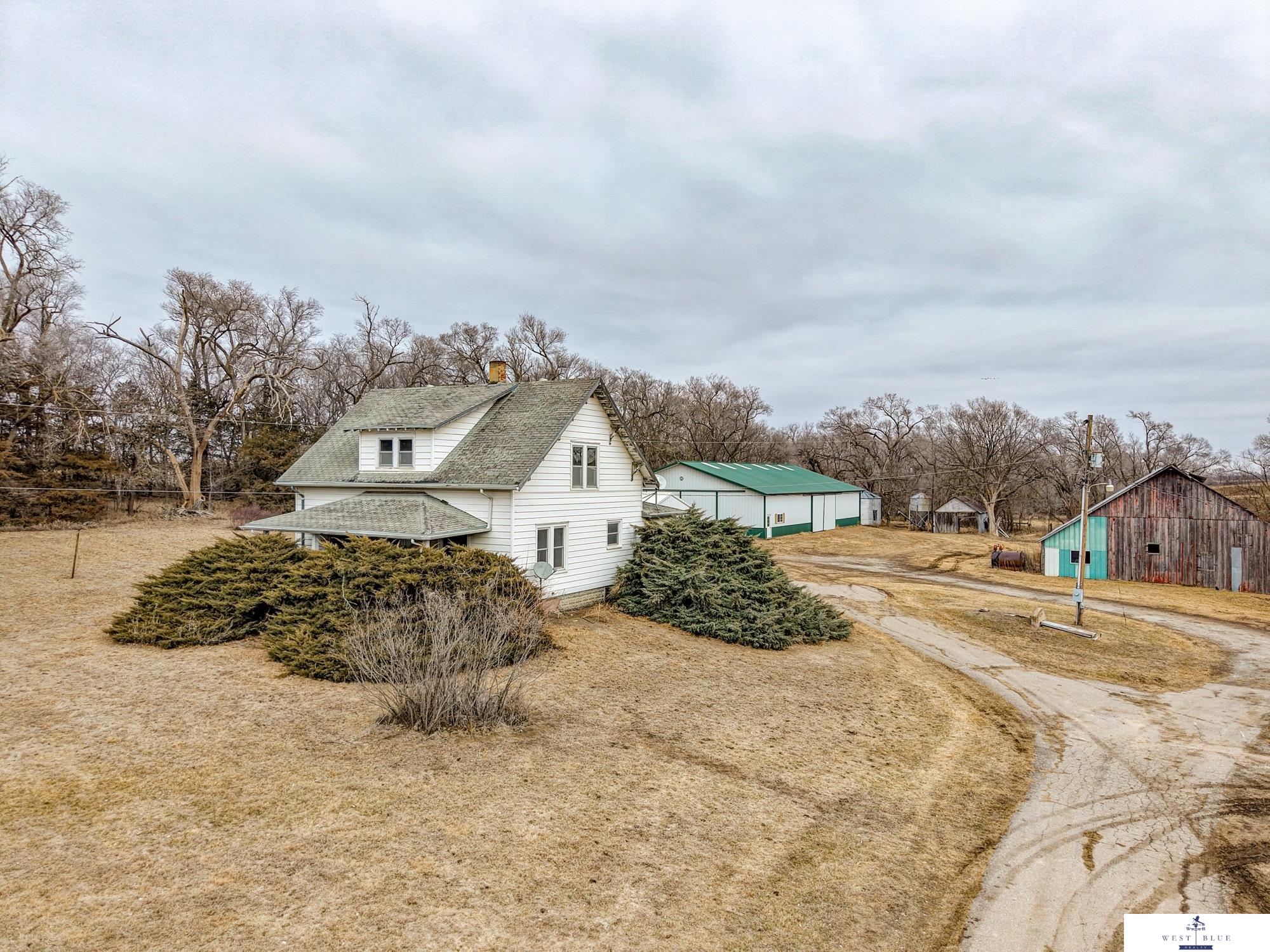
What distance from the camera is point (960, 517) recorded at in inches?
2370

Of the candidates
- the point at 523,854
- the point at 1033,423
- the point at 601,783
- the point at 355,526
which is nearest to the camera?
the point at 523,854

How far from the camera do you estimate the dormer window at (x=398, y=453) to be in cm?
2005

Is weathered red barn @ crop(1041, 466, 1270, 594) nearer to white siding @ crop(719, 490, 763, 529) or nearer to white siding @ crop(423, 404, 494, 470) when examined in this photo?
white siding @ crop(719, 490, 763, 529)

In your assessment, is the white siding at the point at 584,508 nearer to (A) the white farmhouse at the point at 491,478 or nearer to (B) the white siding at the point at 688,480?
(A) the white farmhouse at the point at 491,478

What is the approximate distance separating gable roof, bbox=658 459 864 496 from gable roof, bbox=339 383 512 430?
956 inches

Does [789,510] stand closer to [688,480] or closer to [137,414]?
[688,480]

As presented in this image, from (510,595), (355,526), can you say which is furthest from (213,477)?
(510,595)

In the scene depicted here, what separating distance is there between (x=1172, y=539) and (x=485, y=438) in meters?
29.7

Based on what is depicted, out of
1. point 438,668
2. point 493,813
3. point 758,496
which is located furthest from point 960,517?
point 493,813

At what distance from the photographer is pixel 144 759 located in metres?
8.35

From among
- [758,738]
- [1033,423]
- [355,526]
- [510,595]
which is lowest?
[758,738]

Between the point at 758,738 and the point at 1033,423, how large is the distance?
68791 mm

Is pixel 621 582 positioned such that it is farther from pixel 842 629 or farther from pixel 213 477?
pixel 213 477

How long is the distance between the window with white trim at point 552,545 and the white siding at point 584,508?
168 millimetres
